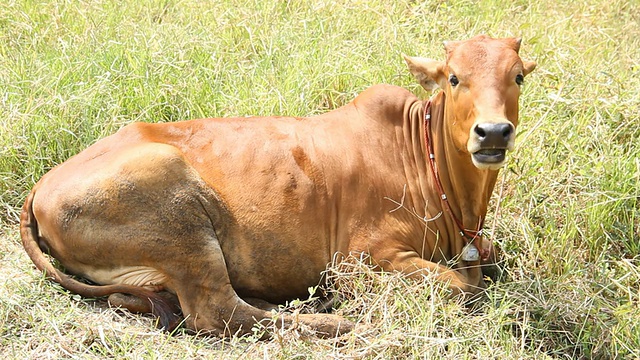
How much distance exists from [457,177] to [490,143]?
1.96 ft

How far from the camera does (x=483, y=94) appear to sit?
470cm

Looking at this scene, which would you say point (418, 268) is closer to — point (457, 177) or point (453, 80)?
point (457, 177)

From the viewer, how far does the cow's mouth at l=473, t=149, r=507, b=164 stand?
4590 millimetres

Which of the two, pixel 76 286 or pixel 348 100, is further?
pixel 348 100

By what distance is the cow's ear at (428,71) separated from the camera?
5.11m

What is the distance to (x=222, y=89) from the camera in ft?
21.3

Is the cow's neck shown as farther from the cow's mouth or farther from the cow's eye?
the cow's mouth

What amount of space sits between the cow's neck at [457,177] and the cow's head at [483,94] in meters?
0.11

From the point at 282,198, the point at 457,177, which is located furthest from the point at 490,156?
the point at 282,198

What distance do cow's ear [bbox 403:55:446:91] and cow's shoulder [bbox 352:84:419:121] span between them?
0.17m

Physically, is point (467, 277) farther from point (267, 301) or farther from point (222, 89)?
point (222, 89)

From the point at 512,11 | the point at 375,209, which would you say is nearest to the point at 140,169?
the point at 375,209

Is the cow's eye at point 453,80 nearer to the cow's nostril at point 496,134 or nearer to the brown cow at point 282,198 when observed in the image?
the brown cow at point 282,198

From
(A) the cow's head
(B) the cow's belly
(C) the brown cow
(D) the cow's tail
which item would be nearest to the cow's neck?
(C) the brown cow
